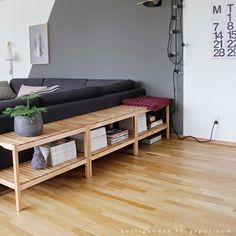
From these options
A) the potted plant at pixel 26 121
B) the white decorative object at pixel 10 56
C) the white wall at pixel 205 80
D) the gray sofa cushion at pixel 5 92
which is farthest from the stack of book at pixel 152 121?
the white decorative object at pixel 10 56

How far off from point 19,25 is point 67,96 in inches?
124

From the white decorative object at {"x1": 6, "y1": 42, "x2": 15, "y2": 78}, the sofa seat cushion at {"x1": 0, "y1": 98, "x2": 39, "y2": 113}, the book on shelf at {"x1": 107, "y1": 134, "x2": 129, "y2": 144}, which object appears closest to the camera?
the sofa seat cushion at {"x1": 0, "y1": 98, "x2": 39, "y2": 113}

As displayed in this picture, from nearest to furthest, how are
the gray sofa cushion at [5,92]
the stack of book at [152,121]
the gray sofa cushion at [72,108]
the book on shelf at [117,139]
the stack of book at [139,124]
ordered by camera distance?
1. the gray sofa cushion at [72,108]
2. the book on shelf at [117,139]
3. the stack of book at [139,124]
4. the stack of book at [152,121]
5. the gray sofa cushion at [5,92]

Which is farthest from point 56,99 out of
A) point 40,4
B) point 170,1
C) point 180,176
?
point 40,4

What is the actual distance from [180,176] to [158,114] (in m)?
1.47

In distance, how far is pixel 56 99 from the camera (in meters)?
3.11

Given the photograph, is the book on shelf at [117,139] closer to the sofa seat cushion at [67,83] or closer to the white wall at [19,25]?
the sofa seat cushion at [67,83]

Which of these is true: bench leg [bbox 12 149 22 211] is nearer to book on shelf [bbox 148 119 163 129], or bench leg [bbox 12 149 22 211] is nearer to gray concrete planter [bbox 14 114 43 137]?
gray concrete planter [bbox 14 114 43 137]

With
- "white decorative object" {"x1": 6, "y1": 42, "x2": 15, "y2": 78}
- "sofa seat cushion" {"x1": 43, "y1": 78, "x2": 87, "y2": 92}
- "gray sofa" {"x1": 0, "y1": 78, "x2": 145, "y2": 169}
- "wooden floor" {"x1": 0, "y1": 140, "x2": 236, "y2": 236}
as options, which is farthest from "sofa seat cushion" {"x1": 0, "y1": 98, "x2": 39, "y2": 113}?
"white decorative object" {"x1": 6, "y1": 42, "x2": 15, "y2": 78}

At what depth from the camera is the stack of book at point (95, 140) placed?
300 cm

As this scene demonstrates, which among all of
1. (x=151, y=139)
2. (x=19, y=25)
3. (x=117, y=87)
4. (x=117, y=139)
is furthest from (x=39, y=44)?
(x=117, y=139)

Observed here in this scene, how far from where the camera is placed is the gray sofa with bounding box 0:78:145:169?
8.68ft

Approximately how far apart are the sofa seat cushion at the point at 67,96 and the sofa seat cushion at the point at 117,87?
0.14 meters

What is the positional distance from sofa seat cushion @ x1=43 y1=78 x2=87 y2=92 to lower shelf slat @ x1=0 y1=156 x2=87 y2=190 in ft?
6.81
